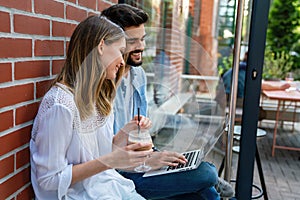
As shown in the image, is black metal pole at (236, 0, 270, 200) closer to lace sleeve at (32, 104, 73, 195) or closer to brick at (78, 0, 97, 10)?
brick at (78, 0, 97, 10)

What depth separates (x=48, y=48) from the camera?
120cm

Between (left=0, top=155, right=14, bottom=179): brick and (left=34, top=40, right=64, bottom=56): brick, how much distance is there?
1.14 feet

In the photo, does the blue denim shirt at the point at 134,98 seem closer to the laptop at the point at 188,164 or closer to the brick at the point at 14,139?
the laptop at the point at 188,164

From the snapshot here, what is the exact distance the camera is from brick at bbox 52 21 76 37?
4.02ft

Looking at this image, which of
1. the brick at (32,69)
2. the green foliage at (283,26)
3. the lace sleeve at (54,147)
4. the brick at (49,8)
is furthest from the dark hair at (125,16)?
the green foliage at (283,26)

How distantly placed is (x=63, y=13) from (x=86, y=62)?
0.99 ft

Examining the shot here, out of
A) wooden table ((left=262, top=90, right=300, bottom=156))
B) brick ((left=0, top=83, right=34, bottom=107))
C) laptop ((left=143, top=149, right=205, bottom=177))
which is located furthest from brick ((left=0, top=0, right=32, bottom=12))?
wooden table ((left=262, top=90, right=300, bottom=156))

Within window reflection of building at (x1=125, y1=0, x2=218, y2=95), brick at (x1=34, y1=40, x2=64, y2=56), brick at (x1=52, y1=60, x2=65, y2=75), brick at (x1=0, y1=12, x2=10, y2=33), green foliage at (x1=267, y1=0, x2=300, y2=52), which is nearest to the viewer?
brick at (x1=0, y1=12, x2=10, y2=33)

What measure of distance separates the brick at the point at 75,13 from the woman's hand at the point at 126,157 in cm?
58

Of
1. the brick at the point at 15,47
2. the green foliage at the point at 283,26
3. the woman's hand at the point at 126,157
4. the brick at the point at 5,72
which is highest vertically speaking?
the green foliage at the point at 283,26

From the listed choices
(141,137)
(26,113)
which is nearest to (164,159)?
(141,137)

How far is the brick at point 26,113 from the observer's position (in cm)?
105

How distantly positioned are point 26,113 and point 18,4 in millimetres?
339

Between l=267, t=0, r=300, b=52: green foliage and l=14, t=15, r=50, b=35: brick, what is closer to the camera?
l=14, t=15, r=50, b=35: brick
